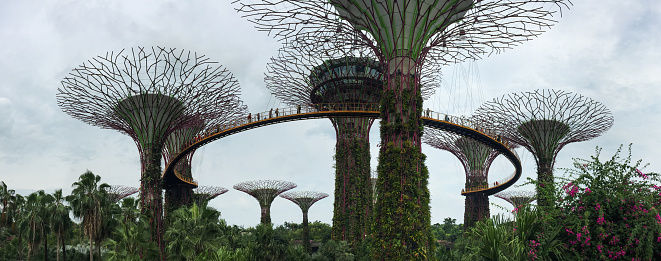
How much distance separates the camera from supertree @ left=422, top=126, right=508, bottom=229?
5991 centimetres

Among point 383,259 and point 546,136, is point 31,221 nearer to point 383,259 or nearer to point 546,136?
point 383,259

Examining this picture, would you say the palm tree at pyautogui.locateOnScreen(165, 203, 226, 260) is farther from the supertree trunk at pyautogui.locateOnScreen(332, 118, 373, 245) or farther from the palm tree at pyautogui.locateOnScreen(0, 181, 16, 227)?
the palm tree at pyautogui.locateOnScreen(0, 181, 16, 227)

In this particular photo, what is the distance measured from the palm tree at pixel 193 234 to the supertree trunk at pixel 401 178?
8.40 metres

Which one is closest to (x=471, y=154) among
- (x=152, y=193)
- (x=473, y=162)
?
(x=473, y=162)

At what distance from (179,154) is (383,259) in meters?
28.8

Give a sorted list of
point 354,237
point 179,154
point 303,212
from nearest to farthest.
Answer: point 354,237, point 179,154, point 303,212

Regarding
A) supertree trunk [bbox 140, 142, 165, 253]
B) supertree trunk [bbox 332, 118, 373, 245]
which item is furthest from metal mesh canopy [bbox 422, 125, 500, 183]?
supertree trunk [bbox 140, 142, 165, 253]

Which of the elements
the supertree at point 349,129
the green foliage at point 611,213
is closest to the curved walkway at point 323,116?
the supertree at point 349,129

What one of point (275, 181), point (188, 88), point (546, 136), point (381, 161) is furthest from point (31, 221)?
point (546, 136)

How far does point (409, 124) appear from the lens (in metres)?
22.7

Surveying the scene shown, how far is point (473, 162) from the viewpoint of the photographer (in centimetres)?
6069

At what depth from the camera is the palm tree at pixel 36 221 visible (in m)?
A: 35.8

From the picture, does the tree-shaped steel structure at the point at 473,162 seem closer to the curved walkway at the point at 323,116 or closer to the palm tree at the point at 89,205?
the curved walkway at the point at 323,116

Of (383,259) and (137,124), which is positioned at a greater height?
(137,124)
